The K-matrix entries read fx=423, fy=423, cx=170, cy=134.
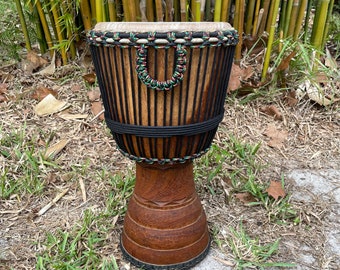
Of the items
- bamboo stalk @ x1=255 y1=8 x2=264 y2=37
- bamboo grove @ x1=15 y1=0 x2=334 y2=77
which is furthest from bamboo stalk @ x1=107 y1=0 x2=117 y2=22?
bamboo stalk @ x1=255 y1=8 x2=264 y2=37

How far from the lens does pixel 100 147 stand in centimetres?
191

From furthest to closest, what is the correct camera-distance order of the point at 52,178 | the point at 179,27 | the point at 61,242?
the point at 52,178 → the point at 61,242 → the point at 179,27

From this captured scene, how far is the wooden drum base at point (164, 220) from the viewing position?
1.32m

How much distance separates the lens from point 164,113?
3.81ft

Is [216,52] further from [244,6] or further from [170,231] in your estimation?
[244,6]

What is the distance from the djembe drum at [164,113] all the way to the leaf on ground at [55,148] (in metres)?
0.60

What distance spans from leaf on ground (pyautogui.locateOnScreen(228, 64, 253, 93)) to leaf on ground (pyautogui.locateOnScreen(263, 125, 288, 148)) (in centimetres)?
26

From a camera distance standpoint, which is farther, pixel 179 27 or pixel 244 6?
pixel 244 6

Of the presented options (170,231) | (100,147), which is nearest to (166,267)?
(170,231)

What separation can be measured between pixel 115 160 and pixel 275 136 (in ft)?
2.52

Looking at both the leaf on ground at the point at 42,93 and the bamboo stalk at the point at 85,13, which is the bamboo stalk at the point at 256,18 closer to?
the bamboo stalk at the point at 85,13

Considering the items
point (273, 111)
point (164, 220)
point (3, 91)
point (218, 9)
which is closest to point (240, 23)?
point (218, 9)

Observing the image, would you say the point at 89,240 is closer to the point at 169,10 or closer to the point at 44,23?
the point at 169,10

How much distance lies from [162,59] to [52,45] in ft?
4.62
